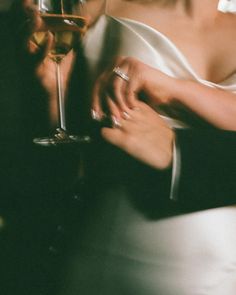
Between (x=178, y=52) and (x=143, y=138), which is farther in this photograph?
(x=178, y=52)

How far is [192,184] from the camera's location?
1.67 ft

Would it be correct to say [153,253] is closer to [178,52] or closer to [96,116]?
[96,116]

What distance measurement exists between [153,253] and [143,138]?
0.16m

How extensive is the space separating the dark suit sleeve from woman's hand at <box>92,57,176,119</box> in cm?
7

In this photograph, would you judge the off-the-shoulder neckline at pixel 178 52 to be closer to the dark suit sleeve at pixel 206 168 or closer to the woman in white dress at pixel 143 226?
the woman in white dress at pixel 143 226

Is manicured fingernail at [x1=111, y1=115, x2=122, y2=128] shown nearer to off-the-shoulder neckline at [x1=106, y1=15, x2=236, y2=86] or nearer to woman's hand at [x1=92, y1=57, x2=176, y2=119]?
woman's hand at [x1=92, y1=57, x2=176, y2=119]

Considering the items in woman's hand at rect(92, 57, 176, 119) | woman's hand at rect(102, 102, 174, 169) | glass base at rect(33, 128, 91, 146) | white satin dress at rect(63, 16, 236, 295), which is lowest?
white satin dress at rect(63, 16, 236, 295)

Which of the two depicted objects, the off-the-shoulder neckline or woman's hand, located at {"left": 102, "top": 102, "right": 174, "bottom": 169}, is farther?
the off-the-shoulder neckline

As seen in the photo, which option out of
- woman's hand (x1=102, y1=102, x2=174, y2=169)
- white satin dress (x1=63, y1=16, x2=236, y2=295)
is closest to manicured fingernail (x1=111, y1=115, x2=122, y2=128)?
woman's hand (x1=102, y1=102, x2=174, y2=169)

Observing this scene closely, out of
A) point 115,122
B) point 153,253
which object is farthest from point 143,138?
point 153,253

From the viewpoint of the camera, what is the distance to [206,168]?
1.69 feet

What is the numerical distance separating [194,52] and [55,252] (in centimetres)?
40

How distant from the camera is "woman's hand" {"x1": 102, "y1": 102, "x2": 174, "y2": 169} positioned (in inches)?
20.1

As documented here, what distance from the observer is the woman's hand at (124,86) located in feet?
1.59
